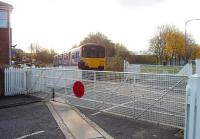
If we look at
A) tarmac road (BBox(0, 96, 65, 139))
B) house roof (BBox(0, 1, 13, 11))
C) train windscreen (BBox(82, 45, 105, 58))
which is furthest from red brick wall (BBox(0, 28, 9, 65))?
tarmac road (BBox(0, 96, 65, 139))

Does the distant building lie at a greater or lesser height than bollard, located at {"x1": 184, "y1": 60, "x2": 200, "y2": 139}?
greater

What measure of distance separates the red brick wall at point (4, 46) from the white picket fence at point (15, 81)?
245 inches

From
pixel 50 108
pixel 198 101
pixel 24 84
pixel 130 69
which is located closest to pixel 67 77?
pixel 50 108

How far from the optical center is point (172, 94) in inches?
308

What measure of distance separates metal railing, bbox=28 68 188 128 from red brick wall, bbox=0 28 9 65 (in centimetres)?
925

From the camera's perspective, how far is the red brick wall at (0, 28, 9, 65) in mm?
20686

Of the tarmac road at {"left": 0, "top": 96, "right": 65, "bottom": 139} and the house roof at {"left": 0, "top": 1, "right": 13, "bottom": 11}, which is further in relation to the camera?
the house roof at {"left": 0, "top": 1, "right": 13, "bottom": 11}

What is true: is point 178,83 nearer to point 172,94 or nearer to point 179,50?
point 172,94

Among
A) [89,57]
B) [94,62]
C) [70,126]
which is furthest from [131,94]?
[94,62]

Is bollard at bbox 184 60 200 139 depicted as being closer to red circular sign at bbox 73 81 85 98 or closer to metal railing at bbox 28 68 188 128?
metal railing at bbox 28 68 188 128

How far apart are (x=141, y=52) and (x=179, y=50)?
29.2 ft

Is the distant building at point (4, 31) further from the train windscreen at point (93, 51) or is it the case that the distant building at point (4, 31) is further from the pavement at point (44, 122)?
the pavement at point (44, 122)

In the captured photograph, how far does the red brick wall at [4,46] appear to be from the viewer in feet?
67.9

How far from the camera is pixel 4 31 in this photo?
68.2ft
